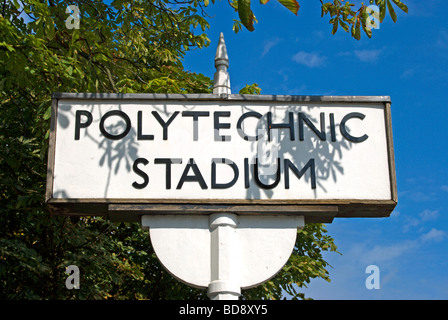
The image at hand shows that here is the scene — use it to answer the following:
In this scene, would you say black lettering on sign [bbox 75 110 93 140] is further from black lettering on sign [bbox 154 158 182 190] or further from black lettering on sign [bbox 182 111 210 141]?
black lettering on sign [bbox 182 111 210 141]

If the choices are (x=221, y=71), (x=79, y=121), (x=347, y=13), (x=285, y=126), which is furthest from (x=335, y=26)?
(x=79, y=121)

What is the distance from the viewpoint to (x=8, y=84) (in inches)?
325

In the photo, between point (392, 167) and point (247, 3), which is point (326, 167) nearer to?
point (392, 167)

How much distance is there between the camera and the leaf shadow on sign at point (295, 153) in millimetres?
4445

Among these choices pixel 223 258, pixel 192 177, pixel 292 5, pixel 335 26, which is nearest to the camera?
pixel 292 5

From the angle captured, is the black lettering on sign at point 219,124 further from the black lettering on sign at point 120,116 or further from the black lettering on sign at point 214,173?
the black lettering on sign at point 120,116

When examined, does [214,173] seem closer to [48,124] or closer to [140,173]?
[140,173]

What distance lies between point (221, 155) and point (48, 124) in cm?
516

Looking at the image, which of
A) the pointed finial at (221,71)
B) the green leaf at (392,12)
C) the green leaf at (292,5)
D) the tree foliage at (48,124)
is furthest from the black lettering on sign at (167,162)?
the tree foliage at (48,124)

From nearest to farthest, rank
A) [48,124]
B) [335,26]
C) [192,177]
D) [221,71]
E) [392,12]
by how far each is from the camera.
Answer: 1. [192,177]
2. [221,71]
3. [392,12]
4. [335,26]
5. [48,124]

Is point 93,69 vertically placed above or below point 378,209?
above

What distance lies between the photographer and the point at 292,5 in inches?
139
